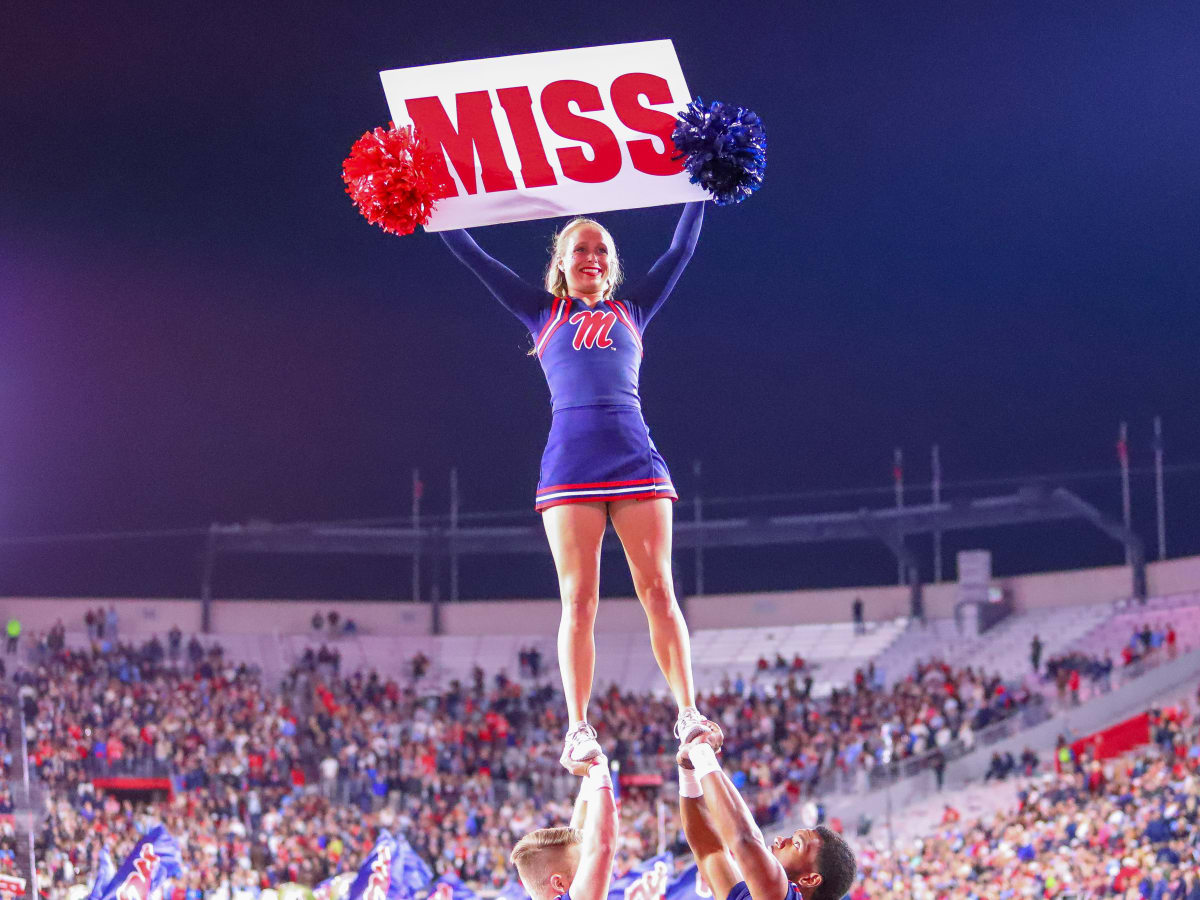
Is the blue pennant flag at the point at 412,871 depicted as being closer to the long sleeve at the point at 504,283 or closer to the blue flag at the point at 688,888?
the blue flag at the point at 688,888

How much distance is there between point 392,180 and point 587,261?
0.71 metres

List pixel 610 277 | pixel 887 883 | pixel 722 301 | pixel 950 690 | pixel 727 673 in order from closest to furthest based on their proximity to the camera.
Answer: pixel 610 277 < pixel 887 883 < pixel 950 690 < pixel 727 673 < pixel 722 301

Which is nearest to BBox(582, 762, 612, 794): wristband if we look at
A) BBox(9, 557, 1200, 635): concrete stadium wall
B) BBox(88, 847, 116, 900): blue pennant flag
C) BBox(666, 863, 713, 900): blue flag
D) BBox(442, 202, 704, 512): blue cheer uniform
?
BBox(442, 202, 704, 512): blue cheer uniform

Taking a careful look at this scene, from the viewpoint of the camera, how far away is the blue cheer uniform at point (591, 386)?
4973mm

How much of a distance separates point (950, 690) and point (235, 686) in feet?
37.2

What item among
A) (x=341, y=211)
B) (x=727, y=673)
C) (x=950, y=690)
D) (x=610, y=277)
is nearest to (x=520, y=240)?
(x=341, y=211)

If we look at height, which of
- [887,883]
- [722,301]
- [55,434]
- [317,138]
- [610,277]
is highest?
[317,138]

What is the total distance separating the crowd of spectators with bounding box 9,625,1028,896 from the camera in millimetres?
18562

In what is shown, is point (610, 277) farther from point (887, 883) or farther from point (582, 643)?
point (887, 883)

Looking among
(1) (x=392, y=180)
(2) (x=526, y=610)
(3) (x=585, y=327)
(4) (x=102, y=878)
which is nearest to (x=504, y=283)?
(3) (x=585, y=327)

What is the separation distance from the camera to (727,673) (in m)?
26.3

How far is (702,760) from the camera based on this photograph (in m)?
4.55

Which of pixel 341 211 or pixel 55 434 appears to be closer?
pixel 341 211

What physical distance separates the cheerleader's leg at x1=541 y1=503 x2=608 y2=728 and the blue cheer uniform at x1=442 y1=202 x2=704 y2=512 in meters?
0.05
